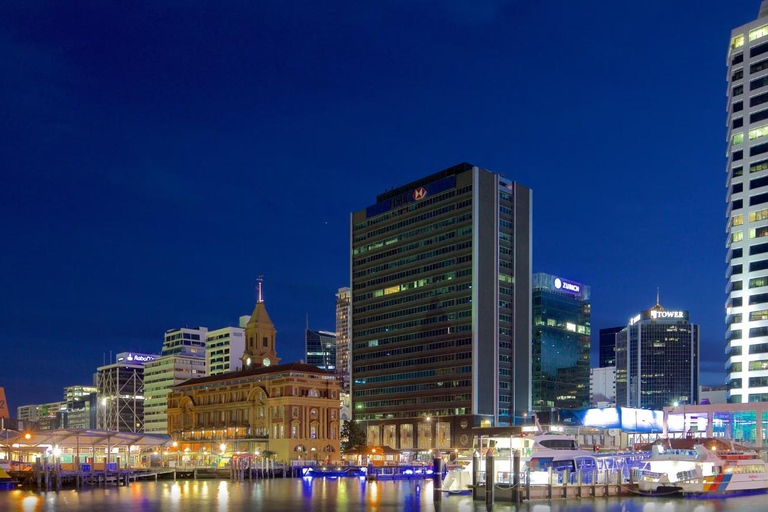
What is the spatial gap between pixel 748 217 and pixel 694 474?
8798cm

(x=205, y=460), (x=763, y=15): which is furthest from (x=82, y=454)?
(x=763, y=15)

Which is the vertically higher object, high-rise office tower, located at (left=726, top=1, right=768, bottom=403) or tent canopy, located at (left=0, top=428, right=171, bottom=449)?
high-rise office tower, located at (left=726, top=1, right=768, bottom=403)

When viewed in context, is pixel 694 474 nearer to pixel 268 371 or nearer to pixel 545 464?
pixel 545 464

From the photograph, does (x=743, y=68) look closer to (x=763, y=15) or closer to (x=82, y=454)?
(x=763, y=15)

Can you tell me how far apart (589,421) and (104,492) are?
87.4 m

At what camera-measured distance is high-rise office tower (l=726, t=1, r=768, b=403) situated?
155750mm

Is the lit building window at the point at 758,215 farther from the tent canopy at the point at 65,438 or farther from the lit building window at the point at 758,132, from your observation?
the tent canopy at the point at 65,438

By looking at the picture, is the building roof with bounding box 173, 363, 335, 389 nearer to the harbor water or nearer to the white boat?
the harbor water

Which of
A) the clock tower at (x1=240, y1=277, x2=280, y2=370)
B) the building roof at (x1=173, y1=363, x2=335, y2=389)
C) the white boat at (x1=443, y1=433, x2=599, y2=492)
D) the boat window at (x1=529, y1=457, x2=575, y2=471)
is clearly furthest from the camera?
the clock tower at (x1=240, y1=277, x2=280, y2=370)

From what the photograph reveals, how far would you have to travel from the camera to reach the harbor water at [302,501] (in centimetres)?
7444

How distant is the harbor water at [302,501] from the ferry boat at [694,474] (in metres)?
1.41

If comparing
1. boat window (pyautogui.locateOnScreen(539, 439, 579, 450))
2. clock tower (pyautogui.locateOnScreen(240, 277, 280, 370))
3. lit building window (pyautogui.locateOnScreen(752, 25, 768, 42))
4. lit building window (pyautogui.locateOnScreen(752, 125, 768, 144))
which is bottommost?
boat window (pyautogui.locateOnScreen(539, 439, 579, 450))

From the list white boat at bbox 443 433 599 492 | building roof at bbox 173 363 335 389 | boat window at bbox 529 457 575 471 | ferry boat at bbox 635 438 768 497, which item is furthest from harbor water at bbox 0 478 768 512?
building roof at bbox 173 363 335 389

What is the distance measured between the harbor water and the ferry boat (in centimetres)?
141
